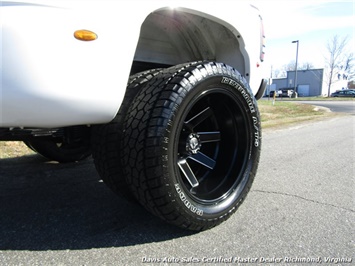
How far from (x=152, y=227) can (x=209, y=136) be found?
82 cm

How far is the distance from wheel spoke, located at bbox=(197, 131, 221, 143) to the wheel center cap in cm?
7

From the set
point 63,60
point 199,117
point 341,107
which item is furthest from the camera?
point 341,107

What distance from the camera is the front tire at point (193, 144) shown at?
202cm

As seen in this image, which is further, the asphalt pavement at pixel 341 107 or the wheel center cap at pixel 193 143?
the asphalt pavement at pixel 341 107

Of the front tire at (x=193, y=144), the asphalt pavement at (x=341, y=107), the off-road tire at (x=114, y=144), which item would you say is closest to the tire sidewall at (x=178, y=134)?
the front tire at (x=193, y=144)

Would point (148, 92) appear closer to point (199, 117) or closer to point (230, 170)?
point (199, 117)

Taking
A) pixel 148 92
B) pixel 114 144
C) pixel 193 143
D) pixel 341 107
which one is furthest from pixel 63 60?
pixel 341 107

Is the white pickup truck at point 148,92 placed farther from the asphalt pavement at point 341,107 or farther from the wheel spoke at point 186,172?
the asphalt pavement at point 341,107

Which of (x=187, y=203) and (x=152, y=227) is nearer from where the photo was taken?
(x=187, y=203)

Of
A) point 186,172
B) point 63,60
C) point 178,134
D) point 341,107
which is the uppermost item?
point 63,60

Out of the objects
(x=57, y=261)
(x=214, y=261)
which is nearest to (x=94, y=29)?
(x=57, y=261)

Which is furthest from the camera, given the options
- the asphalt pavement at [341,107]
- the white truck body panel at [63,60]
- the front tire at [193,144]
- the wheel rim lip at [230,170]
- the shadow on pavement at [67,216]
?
the asphalt pavement at [341,107]

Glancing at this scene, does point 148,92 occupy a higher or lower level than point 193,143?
higher

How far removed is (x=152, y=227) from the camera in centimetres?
240
